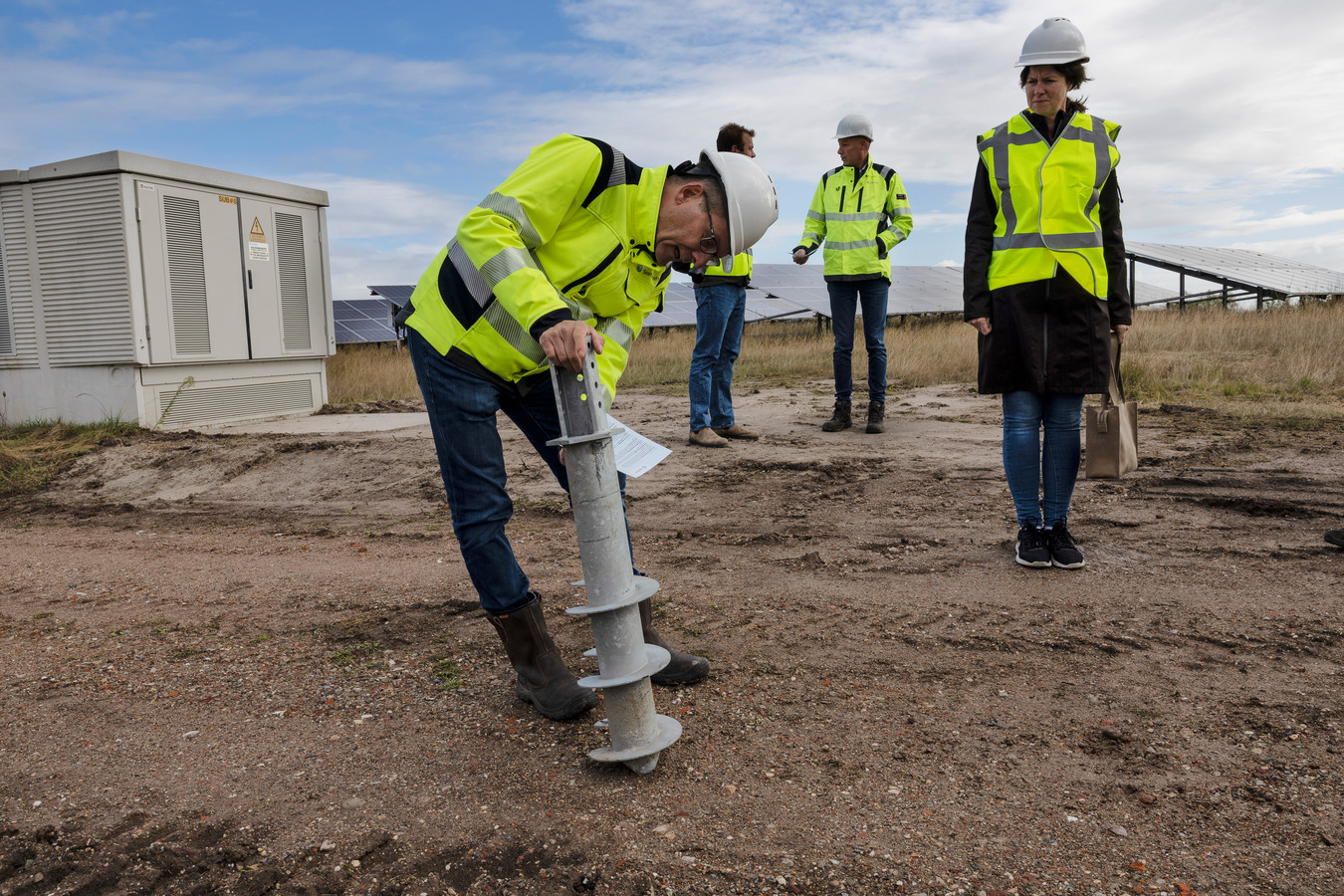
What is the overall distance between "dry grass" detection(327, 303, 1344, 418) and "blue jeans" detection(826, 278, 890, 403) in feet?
9.62

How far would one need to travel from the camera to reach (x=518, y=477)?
6359 mm

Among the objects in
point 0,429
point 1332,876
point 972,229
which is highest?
point 972,229

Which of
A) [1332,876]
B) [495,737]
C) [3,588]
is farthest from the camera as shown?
[3,588]

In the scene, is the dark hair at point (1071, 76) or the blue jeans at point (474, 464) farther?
the dark hair at point (1071, 76)

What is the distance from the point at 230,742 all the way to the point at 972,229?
3.23m

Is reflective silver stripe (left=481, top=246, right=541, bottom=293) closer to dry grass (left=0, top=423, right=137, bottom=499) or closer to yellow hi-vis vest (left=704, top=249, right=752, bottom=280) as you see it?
yellow hi-vis vest (left=704, top=249, right=752, bottom=280)

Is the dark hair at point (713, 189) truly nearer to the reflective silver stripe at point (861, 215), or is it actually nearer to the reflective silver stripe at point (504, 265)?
the reflective silver stripe at point (504, 265)

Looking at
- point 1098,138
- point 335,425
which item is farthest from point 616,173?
point 335,425

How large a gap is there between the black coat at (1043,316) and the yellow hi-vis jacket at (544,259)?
1.83m

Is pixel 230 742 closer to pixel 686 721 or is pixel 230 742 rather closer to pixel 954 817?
pixel 686 721

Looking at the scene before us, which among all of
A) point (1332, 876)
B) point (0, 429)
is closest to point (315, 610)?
point (1332, 876)

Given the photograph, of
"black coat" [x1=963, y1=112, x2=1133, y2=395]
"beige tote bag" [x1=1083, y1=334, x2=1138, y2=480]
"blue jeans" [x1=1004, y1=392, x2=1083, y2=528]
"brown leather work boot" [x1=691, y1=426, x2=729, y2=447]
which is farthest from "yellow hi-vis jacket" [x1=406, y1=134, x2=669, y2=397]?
"brown leather work boot" [x1=691, y1=426, x2=729, y2=447]

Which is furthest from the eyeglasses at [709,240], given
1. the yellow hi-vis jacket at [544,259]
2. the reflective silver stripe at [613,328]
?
the reflective silver stripe at [613,328]

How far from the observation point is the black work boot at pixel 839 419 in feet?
24.2
